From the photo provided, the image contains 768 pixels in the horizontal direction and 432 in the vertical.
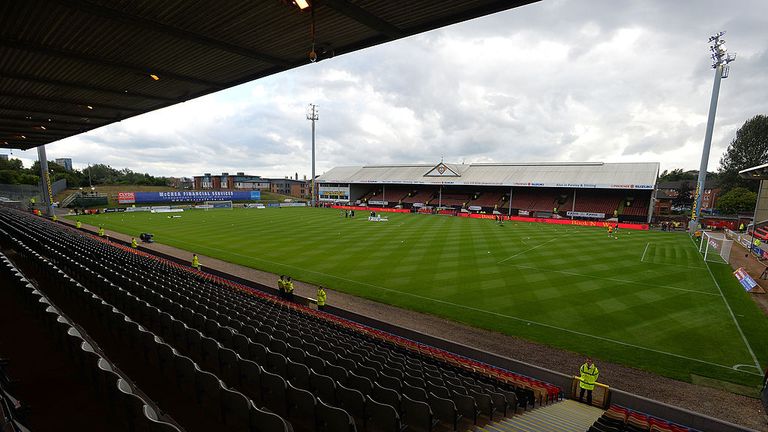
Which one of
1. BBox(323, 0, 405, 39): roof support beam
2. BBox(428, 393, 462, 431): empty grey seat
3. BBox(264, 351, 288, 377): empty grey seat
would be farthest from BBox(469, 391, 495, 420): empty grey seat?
BBox(323, 0, 405, 39): roof support beam

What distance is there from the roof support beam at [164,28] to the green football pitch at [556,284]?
11710mm

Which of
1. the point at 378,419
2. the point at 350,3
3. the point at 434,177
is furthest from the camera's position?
the point at 434,177

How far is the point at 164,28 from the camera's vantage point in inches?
329

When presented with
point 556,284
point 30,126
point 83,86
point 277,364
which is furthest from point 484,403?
point 30,126

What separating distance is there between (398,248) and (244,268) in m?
12.2

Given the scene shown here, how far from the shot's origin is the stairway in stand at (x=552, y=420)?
620 centimetres

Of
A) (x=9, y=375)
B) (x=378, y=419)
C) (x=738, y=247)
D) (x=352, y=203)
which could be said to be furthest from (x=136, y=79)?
(x=352, y=203)

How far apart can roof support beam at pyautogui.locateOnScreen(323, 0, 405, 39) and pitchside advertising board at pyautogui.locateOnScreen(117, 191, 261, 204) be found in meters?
75.3

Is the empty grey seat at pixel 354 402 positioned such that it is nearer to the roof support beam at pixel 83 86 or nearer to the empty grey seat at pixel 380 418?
the empty grey seat at pixel 380 418

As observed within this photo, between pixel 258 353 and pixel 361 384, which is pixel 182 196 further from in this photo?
pixel 361 384

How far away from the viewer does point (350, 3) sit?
6.85 metres

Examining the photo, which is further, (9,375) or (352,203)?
(352,203)

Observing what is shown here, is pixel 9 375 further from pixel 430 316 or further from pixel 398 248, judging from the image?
pixel 398 248

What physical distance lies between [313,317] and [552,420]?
866cm
